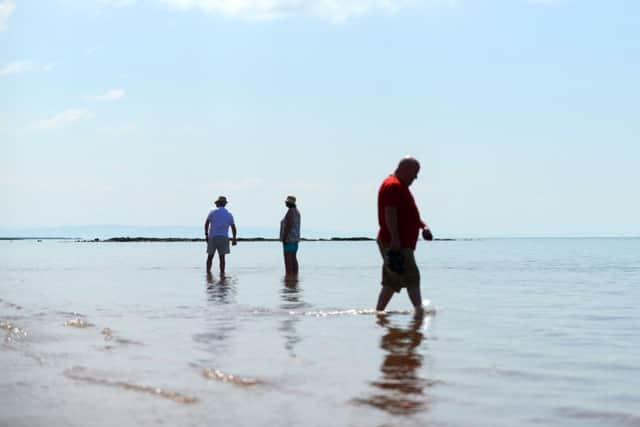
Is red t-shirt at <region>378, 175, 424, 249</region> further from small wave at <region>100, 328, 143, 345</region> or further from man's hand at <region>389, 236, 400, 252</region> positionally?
small wave at <region>100, 328, 143, 345</region>

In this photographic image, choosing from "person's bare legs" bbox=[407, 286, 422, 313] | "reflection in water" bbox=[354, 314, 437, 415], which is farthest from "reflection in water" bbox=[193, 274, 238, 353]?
"person's bare legs" bbox=[407, 286, 422, 313]

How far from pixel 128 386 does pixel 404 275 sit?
4863 mm

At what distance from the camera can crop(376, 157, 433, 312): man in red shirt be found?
31.4 ft

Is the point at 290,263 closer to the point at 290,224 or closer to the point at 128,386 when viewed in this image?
the point at 290,224

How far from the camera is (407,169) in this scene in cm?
976

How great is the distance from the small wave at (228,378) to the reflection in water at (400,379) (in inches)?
32.5

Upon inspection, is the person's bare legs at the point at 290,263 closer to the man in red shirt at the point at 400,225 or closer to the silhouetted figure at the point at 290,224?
the silhouetted figure at the point at 290,224

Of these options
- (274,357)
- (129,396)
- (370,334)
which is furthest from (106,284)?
(129,396)

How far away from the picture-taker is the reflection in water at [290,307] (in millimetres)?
7992

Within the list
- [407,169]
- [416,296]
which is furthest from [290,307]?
[407,169]

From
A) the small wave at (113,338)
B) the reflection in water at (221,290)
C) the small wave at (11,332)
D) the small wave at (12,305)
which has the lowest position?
the reflection in water at (221,290)

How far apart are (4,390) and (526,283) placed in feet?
52.7

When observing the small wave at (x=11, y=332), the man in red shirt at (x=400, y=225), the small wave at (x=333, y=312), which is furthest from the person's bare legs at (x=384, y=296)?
the small wave at (x=11, y=332)

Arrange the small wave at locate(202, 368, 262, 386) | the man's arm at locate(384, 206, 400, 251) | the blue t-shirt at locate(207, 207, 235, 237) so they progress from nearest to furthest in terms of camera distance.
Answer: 1. the small wave at locate(202, 368, 262, 386)
2. the man's arm at locate(384, 206, 400, 251)
3. the blue t-shirt at locate(207, 207, 235, 237)
